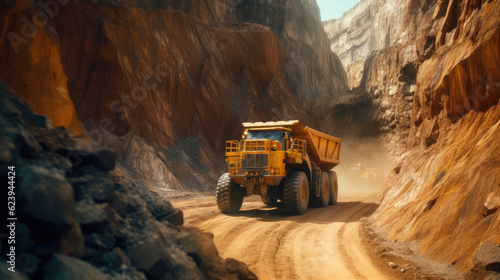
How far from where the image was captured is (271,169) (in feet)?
41.1

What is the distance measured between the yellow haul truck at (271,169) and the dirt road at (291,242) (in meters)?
0.62

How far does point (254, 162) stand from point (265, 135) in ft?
4.45

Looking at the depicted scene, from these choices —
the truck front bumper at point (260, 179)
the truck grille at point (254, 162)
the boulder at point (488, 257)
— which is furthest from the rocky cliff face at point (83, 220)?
the truck grille at point (254, 162)

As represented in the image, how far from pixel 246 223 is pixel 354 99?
3560cm

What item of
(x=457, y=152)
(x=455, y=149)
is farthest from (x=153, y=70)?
(x=457, y=152)

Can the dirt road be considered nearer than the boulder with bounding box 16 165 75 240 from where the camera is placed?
No

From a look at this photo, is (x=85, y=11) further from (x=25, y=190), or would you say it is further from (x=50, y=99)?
(x=25, y=190)

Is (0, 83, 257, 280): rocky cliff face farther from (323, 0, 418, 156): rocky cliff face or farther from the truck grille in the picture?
(323, 0, 418, 156): rocky cliff face

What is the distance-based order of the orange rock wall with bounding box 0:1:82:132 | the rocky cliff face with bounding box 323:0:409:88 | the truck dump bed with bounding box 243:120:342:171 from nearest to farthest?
the orange rock wall with bounding box 0:1:82:132 → the truck dump bed with bounding box 243:120:342:171 → the rocky cliff face with bounding box 323:0:409:88

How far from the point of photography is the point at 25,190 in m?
2.99

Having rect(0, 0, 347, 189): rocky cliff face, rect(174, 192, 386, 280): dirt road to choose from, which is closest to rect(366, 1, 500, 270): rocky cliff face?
rect(174, 192, 386, 280): dirt road

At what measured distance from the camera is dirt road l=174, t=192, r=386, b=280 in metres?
6.43

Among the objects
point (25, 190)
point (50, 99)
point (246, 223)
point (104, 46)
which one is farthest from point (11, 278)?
point (104, 46)

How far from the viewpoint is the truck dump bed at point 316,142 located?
14164mm
